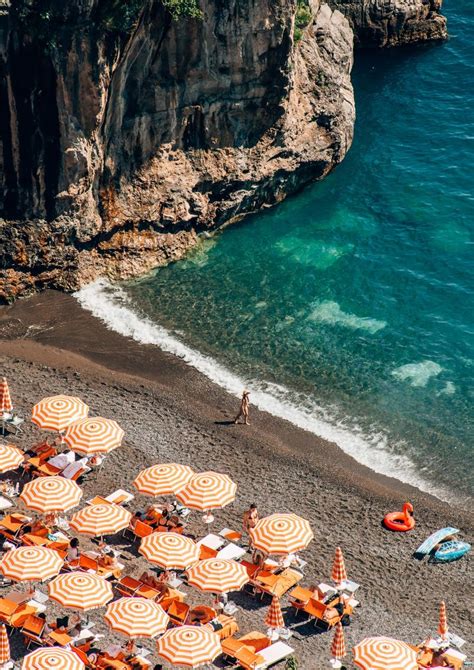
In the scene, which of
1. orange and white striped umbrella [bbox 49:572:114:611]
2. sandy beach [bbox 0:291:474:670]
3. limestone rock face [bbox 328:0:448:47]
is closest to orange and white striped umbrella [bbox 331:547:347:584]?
sandy beach [bbox 0:291:474:670]

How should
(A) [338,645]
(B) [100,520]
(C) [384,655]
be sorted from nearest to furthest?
(C) [384,655] → (A) [338,645] → (B) [100,520]

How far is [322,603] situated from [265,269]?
24951mm

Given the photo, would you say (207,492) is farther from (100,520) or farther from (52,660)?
(52,660)

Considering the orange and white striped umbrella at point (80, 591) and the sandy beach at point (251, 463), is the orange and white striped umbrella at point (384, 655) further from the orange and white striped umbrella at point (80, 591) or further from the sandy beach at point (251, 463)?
the orange and white striped umbrella at point (80, 591)

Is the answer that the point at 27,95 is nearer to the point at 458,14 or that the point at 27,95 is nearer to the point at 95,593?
the point at 95,593

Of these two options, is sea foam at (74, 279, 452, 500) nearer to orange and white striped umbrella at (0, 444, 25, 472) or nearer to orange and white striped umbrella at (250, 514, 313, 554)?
orange and white striped umbrella at (250, 514, 313, 554)

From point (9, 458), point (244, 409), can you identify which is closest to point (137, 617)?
point (9, 458)

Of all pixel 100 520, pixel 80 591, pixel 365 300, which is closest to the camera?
pixel 80 591

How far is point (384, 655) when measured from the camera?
3697 cm

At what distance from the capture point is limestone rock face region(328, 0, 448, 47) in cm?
8119

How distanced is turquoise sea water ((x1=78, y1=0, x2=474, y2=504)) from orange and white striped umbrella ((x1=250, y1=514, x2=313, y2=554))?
7.91m

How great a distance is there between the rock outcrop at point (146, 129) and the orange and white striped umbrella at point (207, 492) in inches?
701

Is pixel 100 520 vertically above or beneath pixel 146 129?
beneath

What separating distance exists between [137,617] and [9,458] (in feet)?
33.6
